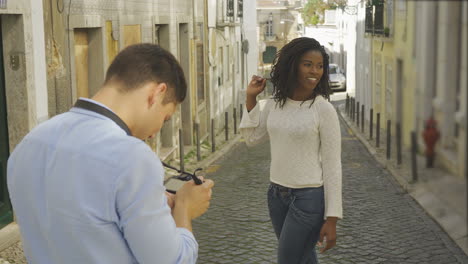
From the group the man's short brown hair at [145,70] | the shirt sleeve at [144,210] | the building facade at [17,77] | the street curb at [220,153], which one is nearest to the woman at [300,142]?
the man's short brown hair at [145,70]

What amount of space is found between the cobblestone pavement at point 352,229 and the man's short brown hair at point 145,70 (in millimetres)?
3316

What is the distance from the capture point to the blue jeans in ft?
11.9

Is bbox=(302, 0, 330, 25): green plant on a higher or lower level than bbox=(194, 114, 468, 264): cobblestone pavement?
higher

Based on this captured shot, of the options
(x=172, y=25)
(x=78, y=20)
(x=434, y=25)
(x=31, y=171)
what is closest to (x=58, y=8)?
(x=78, y=20)

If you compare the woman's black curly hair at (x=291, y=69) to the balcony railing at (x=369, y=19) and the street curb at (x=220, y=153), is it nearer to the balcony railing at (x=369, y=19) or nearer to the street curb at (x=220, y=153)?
Result: the balcony railing at (x=369, y=19)

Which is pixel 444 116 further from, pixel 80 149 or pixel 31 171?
pixel 31 171

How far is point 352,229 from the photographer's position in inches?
326

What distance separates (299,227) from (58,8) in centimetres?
565

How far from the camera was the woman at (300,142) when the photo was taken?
3.39 metres

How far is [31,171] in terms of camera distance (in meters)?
2.12

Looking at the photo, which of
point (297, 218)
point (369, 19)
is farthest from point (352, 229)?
point (369, 19)

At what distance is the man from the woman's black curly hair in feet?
4.10

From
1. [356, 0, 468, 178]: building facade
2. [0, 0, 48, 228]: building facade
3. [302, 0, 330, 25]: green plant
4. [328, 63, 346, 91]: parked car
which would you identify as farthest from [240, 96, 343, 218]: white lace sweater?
[0, 0, 48, 228]: building facade

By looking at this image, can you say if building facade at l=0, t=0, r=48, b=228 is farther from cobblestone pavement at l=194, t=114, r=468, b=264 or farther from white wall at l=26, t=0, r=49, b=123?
cobblestone pavement at l=194, t=114, r=468, b=264
